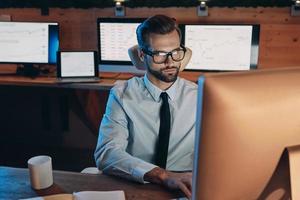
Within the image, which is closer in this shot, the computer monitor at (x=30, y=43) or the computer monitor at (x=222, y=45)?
the computer monitor at (x=222, y=45)

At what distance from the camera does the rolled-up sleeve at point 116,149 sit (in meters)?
1.22

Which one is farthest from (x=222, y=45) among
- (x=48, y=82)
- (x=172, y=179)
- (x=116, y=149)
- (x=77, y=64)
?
(x=172, y=179)

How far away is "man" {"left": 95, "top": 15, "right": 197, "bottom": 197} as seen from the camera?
135 cm

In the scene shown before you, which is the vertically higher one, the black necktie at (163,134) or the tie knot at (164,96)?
the tie knot at (164,96)

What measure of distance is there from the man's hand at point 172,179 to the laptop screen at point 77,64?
1867 millimetres

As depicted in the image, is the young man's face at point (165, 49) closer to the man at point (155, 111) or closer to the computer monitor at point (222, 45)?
the man at point (155, 111)

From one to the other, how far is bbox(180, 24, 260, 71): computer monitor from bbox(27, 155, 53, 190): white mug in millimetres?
1999

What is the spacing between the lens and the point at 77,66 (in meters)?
2.92

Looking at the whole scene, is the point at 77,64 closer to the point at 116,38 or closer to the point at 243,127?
the point at 116,38

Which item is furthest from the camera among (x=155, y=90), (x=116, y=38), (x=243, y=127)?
(x=116, y=38)

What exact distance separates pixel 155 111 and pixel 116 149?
9.0 inches

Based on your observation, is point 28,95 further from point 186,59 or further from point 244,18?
point 186,59

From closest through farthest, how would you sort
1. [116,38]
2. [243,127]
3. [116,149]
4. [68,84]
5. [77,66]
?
[243,127]
[116,149]
[68,84]
[77,66]
[116,38]

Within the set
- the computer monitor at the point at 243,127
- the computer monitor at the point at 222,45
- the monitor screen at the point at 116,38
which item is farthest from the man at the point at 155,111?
the monitor screen at the point at 116,38
